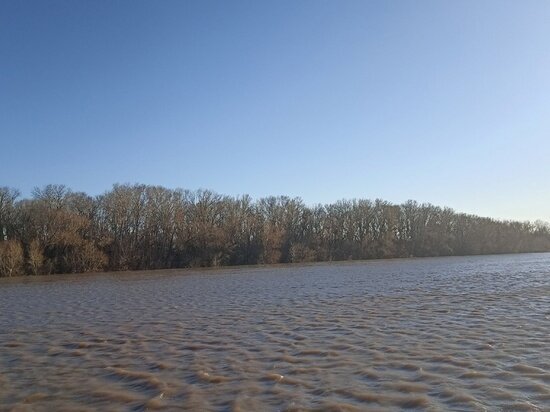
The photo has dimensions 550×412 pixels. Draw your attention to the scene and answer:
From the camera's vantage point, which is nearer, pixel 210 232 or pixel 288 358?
pixel 288 358

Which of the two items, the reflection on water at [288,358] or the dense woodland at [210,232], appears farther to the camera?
the dense woodland at [210,232]

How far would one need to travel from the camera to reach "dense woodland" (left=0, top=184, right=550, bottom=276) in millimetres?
77812

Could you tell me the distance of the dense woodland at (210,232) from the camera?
77812 mm

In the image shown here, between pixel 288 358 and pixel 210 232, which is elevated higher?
pixel 210 232

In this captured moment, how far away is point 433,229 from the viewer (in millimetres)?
136375

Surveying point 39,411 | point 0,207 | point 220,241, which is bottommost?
point 39,411

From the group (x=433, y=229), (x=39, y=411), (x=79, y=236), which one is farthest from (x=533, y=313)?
(x=433, y=229)

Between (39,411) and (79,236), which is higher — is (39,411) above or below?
below

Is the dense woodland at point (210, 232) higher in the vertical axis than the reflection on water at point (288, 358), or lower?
higher

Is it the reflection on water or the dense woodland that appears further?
the dense woodland

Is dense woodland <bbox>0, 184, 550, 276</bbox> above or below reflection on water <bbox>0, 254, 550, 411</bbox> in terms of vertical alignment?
above

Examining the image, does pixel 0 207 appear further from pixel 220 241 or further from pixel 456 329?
pixel 456 329

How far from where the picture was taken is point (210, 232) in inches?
3745

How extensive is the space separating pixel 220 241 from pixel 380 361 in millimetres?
84988
